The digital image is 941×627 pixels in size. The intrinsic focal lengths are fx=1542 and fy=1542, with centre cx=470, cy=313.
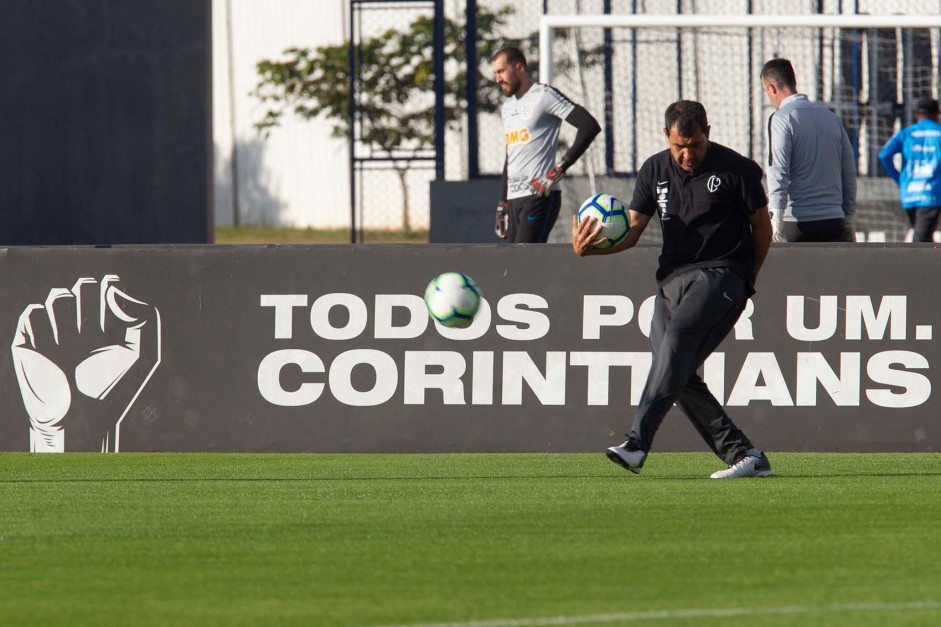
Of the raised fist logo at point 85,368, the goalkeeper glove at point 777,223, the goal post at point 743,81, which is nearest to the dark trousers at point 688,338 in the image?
the goalkeeper glove at point 777,223

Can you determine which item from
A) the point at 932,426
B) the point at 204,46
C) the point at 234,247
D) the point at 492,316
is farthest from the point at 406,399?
the point at 204,46

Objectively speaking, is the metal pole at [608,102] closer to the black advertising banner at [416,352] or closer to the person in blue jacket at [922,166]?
the person in blue jacket at [922,166]

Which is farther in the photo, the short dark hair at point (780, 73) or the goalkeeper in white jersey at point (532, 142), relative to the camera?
the goalkeeper in white jersey at point (532, 142)

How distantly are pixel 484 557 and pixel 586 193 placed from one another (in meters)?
12.5

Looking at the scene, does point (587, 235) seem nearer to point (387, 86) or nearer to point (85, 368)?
point (85, 368)

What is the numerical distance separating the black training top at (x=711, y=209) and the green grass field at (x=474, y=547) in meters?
1.19

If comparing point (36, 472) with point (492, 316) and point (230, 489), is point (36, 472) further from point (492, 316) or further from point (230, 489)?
point (492, 316)

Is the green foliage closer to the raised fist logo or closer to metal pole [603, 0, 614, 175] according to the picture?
metal pole [603, 0, 614, 175]

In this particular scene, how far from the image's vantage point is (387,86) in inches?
1125

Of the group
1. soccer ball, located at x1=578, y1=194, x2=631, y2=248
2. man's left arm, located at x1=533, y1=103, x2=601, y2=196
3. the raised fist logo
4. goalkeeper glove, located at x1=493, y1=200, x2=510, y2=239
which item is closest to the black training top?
soccer ball, located at x1=578, y1=194, x2=631, y2=248

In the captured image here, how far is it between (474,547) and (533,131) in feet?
20.7

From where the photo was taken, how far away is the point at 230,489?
806 centimetres

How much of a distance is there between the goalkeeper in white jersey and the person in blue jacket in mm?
4858

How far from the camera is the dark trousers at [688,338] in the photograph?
8.03 meters
